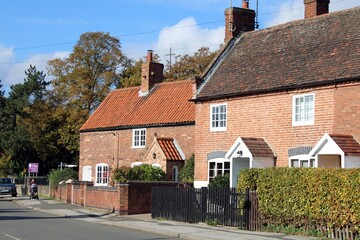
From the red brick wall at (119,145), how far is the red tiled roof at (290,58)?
23.2 ft

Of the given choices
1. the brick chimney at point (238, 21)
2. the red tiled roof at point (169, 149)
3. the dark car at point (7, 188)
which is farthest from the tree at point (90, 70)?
the brick chimney at point (238, 21)

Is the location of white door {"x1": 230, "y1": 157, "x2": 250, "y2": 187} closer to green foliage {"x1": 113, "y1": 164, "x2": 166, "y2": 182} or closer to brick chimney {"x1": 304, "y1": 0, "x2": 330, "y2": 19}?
green foliage {"x1": 113, "y1": 164, "x2": 166, "y2": 182}

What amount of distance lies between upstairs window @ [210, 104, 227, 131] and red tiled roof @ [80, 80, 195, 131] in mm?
6917

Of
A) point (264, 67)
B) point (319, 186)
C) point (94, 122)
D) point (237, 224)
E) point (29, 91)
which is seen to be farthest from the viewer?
point (29, 91)

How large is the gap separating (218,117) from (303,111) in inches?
216

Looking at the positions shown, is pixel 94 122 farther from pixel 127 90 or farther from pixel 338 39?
pixel 338 39

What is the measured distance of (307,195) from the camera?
20.0 meters

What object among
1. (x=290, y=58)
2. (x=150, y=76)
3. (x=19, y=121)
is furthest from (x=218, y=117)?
(x=19, y=121)

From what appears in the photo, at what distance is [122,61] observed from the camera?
6681cm

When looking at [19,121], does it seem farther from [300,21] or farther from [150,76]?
[300,21]

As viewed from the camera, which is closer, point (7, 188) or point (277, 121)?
point (277, 121)

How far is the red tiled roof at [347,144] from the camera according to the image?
73.9ft

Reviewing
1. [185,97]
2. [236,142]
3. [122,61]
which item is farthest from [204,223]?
[122,61]

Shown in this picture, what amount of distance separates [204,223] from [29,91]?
193 feet
